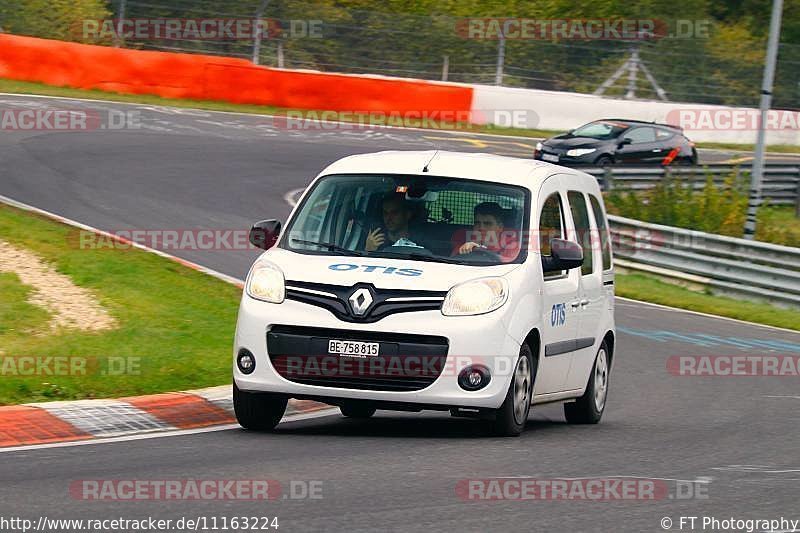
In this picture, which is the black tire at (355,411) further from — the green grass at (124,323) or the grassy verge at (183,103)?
the grassy verge at (183,103)

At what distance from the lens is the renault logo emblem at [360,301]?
9.28 metres

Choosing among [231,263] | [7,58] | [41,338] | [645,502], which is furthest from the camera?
[7,58]

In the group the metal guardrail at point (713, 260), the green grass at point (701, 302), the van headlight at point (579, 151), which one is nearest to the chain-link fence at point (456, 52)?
the van headlight at point (579, 151)

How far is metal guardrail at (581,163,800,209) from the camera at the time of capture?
29625mm

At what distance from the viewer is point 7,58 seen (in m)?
36.0

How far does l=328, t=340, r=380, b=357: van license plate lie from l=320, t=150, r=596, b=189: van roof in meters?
1.58

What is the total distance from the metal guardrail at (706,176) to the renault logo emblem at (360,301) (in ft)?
66.6

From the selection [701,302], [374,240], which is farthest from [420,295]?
[701,302]

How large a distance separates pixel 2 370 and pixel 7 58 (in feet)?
86.4

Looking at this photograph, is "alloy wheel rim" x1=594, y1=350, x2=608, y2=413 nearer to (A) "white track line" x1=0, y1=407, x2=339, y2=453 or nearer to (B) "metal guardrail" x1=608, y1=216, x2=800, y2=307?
(A) "white track line" x1=0, y1=407, x2=339, y2=453

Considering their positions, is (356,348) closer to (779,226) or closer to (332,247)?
(332,247)

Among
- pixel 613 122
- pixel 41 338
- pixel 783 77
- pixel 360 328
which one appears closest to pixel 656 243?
pixel 613 122

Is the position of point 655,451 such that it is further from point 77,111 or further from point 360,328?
point 77,111

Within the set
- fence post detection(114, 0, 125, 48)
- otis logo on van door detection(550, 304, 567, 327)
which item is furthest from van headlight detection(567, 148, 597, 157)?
otis logo on van door detection(550, 304, 567, 327)
